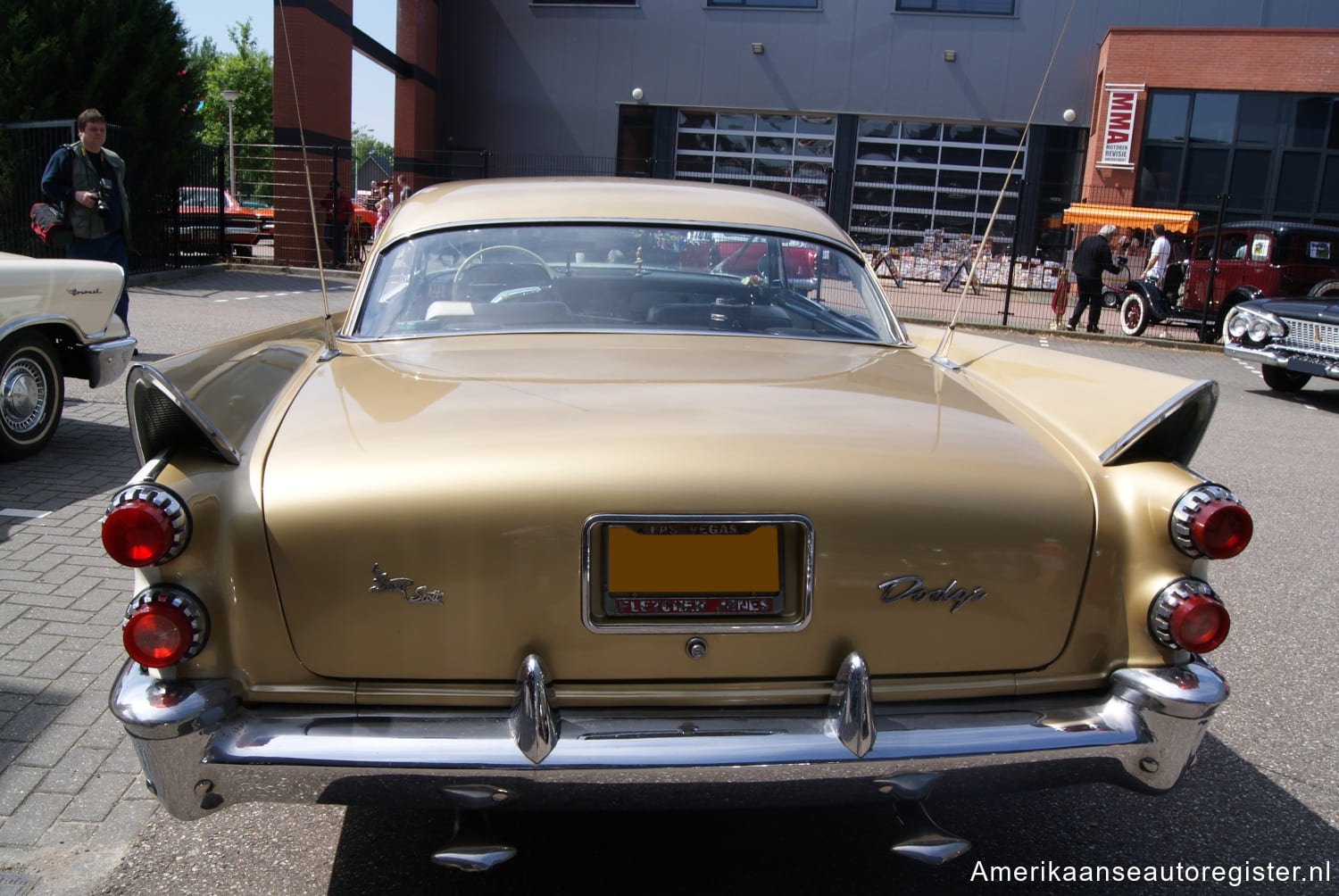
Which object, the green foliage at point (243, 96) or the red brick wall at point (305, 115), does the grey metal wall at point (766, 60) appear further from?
the green foliage at point (243, 96)

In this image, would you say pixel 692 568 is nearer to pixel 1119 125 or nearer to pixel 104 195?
pixel 104 195

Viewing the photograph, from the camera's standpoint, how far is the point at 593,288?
10.5 ft

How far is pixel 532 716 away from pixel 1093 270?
15803 millimetres

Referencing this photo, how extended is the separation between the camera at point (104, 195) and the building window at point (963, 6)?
21.9 m

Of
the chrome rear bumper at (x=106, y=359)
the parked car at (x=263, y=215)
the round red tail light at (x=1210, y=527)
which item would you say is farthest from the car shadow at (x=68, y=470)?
the parked car at (x=263, y=215)

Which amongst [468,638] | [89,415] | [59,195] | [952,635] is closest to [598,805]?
[468,638]

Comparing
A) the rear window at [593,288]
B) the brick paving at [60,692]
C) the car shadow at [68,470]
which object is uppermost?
the rear window at [593,288]

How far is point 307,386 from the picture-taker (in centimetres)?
249

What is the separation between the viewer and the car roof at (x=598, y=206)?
3.34 m

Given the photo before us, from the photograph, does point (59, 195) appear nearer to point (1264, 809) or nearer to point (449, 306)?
point (449, 306)

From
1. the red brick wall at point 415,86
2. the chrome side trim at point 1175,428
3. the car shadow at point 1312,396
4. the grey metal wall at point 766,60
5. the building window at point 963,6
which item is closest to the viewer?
the chrome side trim at point 1175,428

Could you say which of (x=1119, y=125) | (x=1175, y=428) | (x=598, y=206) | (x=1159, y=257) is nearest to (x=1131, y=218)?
(x=1159, y=257)

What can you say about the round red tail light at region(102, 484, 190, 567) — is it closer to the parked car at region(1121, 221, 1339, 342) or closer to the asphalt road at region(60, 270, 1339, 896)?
the asphalt road at region(60, 270, 1339, 896)

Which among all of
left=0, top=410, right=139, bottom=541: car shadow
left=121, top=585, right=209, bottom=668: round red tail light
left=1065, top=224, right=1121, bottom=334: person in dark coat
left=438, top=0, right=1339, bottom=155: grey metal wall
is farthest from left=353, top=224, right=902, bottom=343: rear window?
left=438, top=0, right=1339, bottom=155: grey metal wall
